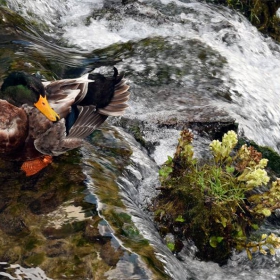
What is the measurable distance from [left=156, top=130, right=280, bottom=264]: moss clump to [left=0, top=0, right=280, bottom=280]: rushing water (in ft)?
0.53

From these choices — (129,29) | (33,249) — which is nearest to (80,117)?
(33,249)

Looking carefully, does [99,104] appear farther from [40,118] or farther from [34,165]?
[34,165]

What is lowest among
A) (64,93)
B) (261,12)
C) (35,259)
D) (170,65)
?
(170,65)

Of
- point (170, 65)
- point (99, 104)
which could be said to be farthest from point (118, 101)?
point (170, 65)

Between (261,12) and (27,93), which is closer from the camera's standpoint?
(27,93)

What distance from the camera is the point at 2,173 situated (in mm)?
3932

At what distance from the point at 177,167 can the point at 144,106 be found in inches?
71.7

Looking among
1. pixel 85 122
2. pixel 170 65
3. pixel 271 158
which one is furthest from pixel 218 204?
pixel 170 65

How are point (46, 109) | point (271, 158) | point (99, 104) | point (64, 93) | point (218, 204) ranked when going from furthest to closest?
point (271, 158) → point (99, 104) → point (64, 93) → point (218, 204) → point (46, 109)

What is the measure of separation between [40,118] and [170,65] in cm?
342

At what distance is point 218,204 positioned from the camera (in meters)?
3.91

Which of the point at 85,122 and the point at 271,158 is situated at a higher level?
the point at 85,122

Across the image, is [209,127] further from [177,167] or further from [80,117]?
[80,117]

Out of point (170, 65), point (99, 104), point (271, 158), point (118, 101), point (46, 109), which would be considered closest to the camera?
Result: point (46, 109)
